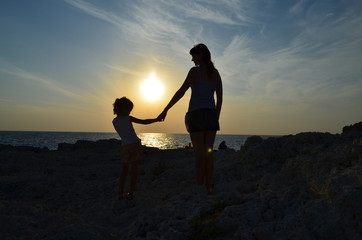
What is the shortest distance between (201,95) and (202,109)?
214 millimetres

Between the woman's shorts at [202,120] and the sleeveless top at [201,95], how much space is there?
0.23 feet

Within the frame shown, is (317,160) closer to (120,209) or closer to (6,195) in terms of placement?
(120,209)

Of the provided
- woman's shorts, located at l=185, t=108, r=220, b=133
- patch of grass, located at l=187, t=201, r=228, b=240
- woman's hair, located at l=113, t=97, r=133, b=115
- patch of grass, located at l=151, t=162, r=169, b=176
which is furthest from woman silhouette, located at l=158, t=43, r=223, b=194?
patch of grass, located at l=151, t=162, r=169, b=176

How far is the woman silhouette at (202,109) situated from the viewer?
4473mm

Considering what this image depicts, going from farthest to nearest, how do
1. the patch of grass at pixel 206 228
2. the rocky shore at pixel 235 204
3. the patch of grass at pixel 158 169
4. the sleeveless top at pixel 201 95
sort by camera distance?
1. the patch of grass at pixel 158 169
2. the sleeveless top at pixel 201 95
3. the patch of grass at pixel 206 228
4. the rocky shore at pixel 235 204

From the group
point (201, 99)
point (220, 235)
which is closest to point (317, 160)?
point (201, 99)

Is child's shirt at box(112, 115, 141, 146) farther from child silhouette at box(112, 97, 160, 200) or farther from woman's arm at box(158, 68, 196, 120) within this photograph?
woman's arm at box(158, 68, 196, 120)

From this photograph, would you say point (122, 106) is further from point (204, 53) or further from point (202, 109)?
point (204, 53)

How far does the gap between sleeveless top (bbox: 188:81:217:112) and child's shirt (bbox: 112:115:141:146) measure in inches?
48.4

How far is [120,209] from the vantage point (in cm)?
475

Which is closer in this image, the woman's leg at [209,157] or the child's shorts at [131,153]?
the woman's leg at [209,157]

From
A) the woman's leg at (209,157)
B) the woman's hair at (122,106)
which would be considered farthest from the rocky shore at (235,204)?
the woman's hair at (122,106)

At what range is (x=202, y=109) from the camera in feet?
14.6

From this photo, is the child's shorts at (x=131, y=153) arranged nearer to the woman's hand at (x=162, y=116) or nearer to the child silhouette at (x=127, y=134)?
the child silhouette at (x=127, y=134)
